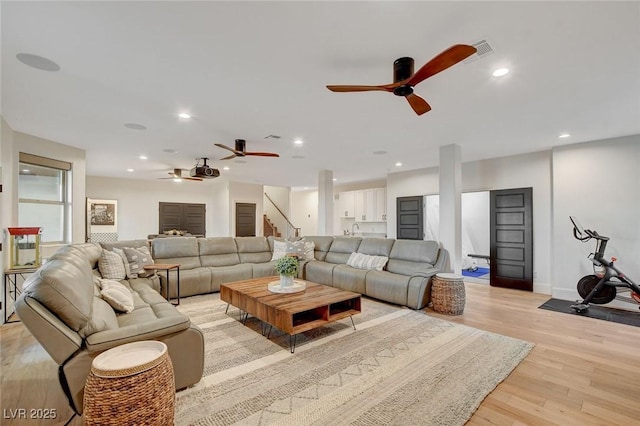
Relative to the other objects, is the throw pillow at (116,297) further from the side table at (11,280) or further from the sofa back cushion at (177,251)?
the sofa back cushion at (177,251)

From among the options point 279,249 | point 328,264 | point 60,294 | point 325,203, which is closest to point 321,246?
point 328,264

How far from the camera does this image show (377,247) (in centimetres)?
518

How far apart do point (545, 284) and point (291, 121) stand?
5.57 meters

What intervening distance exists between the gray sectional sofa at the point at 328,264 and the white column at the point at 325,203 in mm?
919

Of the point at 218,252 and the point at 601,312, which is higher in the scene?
the point at 218,252

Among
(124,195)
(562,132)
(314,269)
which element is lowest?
(314,269)

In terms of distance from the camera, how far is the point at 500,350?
2.88 meters

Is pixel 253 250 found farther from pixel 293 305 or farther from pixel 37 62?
pixel 37 62

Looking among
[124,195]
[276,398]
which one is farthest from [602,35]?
[124,195]

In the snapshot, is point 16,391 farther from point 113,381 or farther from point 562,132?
point 562,132

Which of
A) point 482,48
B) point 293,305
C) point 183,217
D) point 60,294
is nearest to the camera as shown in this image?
point 60,294

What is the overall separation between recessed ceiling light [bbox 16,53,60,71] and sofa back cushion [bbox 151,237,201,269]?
10.5ft

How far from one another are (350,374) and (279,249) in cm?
388

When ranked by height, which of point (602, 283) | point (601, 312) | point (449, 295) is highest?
point (602, 283)
